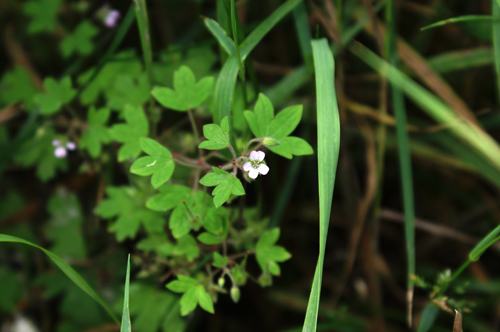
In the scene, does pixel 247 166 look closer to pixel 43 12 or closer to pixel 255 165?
pixel 255 165

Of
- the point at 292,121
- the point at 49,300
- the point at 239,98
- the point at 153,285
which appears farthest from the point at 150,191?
the point at 49,300

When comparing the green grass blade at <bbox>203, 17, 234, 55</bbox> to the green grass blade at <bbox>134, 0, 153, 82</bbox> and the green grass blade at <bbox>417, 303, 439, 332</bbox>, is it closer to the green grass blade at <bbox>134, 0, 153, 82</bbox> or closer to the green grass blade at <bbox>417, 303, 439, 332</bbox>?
the green grass blade at <bbox>134, 0, 153, 82</bbox>

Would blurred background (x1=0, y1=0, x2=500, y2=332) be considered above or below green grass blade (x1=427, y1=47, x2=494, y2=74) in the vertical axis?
below

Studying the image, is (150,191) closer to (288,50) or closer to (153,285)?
(153,285)

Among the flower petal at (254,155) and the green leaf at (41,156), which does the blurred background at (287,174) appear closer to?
the green leaf at (41,156)

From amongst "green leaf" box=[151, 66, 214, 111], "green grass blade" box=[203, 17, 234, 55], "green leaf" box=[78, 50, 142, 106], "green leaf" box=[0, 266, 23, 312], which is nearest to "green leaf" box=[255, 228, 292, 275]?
"green leaf" box=[151, 66, 214, 111]

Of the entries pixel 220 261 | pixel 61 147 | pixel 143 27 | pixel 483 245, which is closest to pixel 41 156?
pixel 61 147
